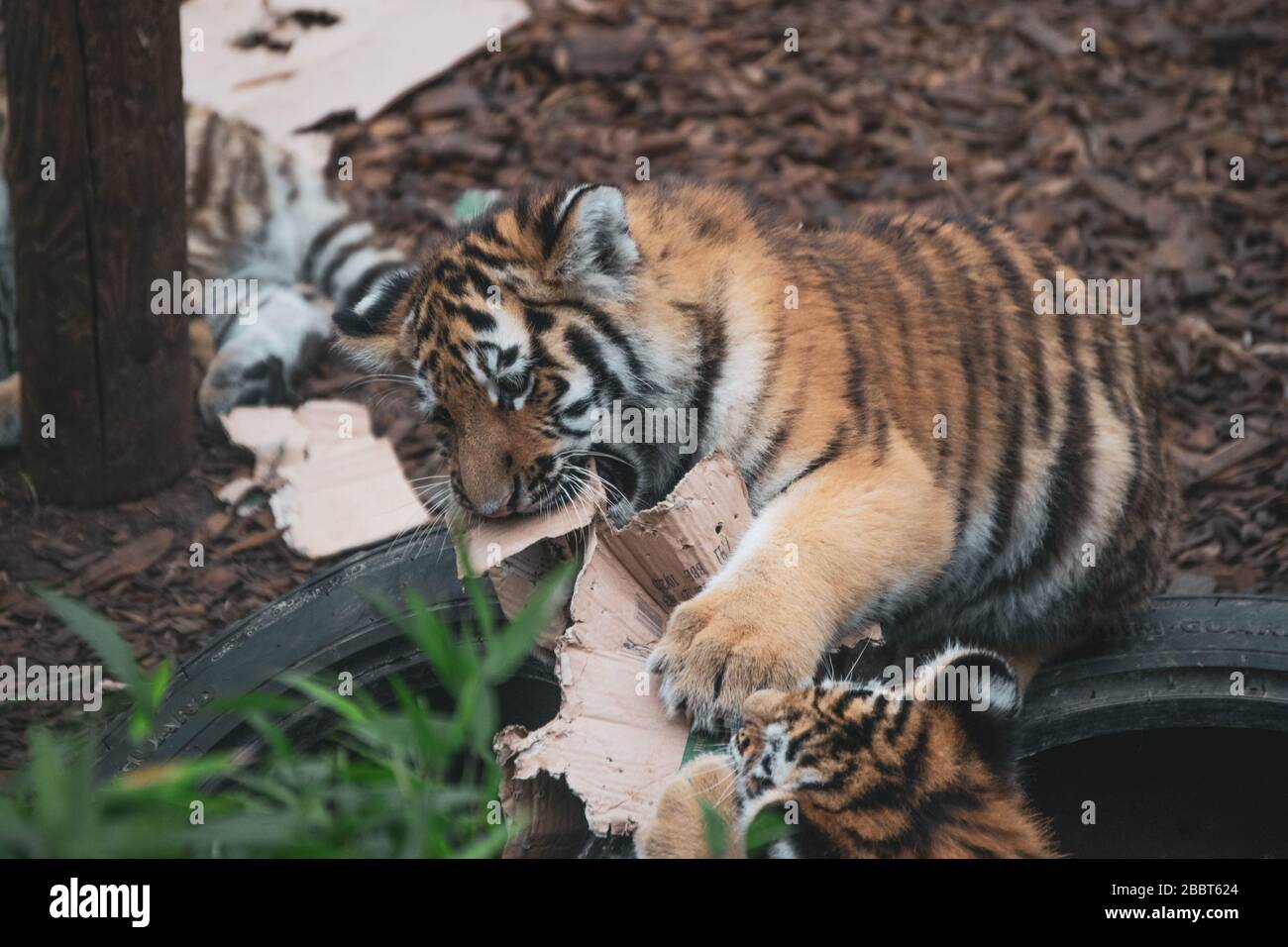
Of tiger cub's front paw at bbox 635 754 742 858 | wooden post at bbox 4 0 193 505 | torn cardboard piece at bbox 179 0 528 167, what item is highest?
torn cardboard piece at bbox 179 0 528 167

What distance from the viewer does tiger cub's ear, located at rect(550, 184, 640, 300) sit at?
2.95 meters

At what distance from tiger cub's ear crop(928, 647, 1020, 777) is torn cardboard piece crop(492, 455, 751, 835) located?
1.68 ft

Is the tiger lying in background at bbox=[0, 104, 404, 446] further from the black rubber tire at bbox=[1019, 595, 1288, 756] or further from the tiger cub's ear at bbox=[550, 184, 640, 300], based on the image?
the black rubber tire at bbox=[1019, 595, 1288, 756]

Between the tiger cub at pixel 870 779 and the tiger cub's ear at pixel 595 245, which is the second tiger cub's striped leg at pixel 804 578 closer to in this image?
the tiger cub at pixel 870 779

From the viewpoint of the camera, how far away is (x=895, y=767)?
2.50 m

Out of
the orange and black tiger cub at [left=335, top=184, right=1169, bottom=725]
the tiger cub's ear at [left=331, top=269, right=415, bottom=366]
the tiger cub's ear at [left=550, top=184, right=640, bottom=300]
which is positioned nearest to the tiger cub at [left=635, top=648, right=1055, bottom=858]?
the orange and black tiger cub at [left=335, top=184, right=1169, bottom=725]

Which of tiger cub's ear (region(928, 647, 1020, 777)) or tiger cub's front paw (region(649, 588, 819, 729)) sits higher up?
tiger cub's front paw (region(649, 588, 819, 729))

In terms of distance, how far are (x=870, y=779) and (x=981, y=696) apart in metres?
0.26

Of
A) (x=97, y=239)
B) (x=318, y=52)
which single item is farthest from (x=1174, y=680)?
(x=318, y=52)

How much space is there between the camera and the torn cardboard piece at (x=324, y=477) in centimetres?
450

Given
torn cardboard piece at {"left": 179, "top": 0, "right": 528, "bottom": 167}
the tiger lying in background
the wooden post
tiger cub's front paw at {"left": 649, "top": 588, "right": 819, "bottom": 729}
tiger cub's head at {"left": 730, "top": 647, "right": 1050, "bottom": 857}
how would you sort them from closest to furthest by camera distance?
tiger cub's head at {"left": 730, "top": 647, "right": 1050, "bottom": 857} → tiger cub's front paw at {"left": 649, "top": 588, "right": 819, "bottom": 729} → the wooden post → the tiger lying in background → torn cardboard piece at {"left": 179, "top": 0, "right": 528, "bottom": 167}

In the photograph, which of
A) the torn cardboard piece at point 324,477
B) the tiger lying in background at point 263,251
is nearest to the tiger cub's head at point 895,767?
the torn cardboard piece at point 324,477

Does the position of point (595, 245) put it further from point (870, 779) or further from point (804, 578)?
point (870, 779)
